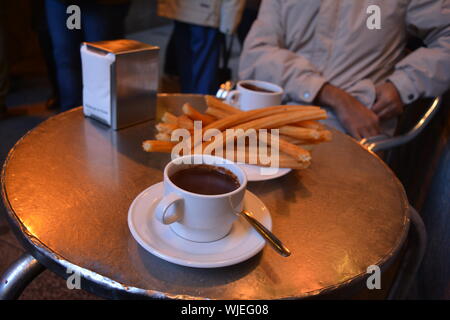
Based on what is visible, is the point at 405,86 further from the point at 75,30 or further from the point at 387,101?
the point at 75,30

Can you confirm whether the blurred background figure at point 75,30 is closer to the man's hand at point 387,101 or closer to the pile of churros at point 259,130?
the pile of churros at point 259,130

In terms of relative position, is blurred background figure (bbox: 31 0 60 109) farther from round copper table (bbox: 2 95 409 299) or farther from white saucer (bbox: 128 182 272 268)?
white saucer (bbox: 128 182 272 268)

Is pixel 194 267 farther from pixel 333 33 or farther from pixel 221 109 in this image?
pixel 333 33

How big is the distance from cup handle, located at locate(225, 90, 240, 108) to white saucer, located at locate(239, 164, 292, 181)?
266 mm

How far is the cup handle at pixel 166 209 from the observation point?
49 centimetres

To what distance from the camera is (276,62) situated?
1347 millimetres

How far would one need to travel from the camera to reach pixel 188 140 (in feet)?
2.53

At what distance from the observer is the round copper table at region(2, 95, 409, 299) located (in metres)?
0.50

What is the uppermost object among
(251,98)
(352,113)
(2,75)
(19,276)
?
Answer: (251,98)

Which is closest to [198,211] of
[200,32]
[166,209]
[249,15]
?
[166,209]

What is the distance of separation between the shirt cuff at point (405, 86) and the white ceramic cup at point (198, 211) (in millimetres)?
962

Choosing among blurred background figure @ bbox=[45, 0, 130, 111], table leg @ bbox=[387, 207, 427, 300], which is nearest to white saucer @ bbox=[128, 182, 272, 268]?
table leg @ bbox=[387, 207, 427, 300]

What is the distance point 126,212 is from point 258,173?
27cm
